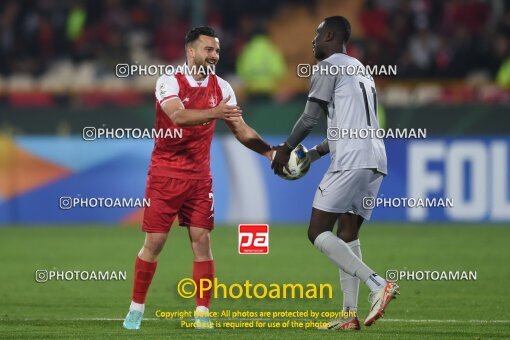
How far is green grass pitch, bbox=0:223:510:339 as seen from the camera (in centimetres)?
896

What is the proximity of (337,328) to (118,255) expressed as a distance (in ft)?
19.8

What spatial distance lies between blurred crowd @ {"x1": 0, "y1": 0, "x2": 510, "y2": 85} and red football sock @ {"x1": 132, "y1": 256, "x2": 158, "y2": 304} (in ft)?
44.4

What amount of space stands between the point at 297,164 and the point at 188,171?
835 millimetres

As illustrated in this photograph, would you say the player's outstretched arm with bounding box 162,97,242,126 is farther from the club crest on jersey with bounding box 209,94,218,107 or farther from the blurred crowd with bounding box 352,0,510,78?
the blurred crowd with bounding box 352,0,510,78

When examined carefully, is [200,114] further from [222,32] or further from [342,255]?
[222,32]

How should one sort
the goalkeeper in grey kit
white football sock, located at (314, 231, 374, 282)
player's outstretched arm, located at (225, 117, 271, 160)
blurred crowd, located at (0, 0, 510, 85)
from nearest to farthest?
1. white football sock, located at (314, 231, 374, 282)
2. the goalkeeper in grey kit
3. player's outstretched arm, located at (225, 117, 271, 160)
4. blurred crowd, located at (0, 0, 510, 85)

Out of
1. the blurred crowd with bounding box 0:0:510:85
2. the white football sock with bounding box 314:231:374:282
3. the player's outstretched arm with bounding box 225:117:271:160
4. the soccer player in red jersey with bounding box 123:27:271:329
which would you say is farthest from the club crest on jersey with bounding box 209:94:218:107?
the blurred crowd with bounding box 0:0:510:85

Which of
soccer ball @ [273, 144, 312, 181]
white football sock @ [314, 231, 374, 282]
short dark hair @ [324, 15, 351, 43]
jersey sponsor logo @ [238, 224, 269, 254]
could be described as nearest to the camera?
white football sock @ [314, 231, 374, 282]

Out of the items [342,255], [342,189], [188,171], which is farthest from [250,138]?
[342,255]

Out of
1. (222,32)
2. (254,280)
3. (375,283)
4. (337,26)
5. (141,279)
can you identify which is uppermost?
(337,26)

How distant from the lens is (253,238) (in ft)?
31.6

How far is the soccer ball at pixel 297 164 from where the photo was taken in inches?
362

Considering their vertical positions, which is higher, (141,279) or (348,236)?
(348,236)

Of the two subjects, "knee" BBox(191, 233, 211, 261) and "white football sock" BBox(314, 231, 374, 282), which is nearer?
"white football sock" BBox(314, 231, 374, 282)
